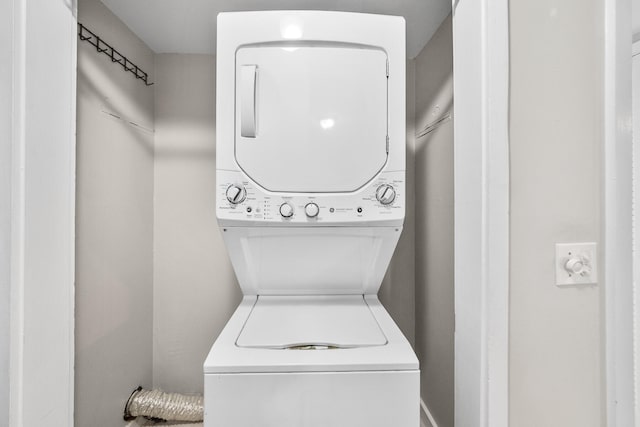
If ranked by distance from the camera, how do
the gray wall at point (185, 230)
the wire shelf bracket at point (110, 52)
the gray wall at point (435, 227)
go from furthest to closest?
the gray wall at point (185, 230) → the gray wall at point (435, 227) → the wire shelf bracket at point (110, 52)

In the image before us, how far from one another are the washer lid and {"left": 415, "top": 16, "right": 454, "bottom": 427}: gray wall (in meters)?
0.50

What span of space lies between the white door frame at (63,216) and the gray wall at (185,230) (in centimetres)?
97

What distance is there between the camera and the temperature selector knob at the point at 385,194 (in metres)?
1.31

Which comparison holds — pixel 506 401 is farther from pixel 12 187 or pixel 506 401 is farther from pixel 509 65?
pixel 12 187

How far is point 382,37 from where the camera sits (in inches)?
51.5

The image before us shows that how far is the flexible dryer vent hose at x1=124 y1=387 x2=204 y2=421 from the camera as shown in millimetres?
1843

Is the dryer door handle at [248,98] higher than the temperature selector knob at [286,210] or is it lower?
higher

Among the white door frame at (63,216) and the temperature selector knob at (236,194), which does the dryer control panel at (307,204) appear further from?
the white door frame at (63,216)

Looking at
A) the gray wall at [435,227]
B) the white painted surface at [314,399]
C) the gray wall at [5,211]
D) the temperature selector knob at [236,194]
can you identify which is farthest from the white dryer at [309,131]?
the gray wall at [5,211]

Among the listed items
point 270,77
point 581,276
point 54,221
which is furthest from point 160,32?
point 581,276

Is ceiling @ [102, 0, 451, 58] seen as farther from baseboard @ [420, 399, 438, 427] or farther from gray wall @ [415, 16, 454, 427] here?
baseboard @ [420, 399, 438, 427]

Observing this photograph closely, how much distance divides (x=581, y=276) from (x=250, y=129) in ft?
3.94

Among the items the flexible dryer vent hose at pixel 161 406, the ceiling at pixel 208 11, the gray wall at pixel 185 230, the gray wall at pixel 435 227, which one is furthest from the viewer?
the gray wall at pixel 185 230

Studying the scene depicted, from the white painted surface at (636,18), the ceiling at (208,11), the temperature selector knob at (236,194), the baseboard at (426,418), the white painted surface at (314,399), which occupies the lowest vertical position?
the baseboard at (426,418)
